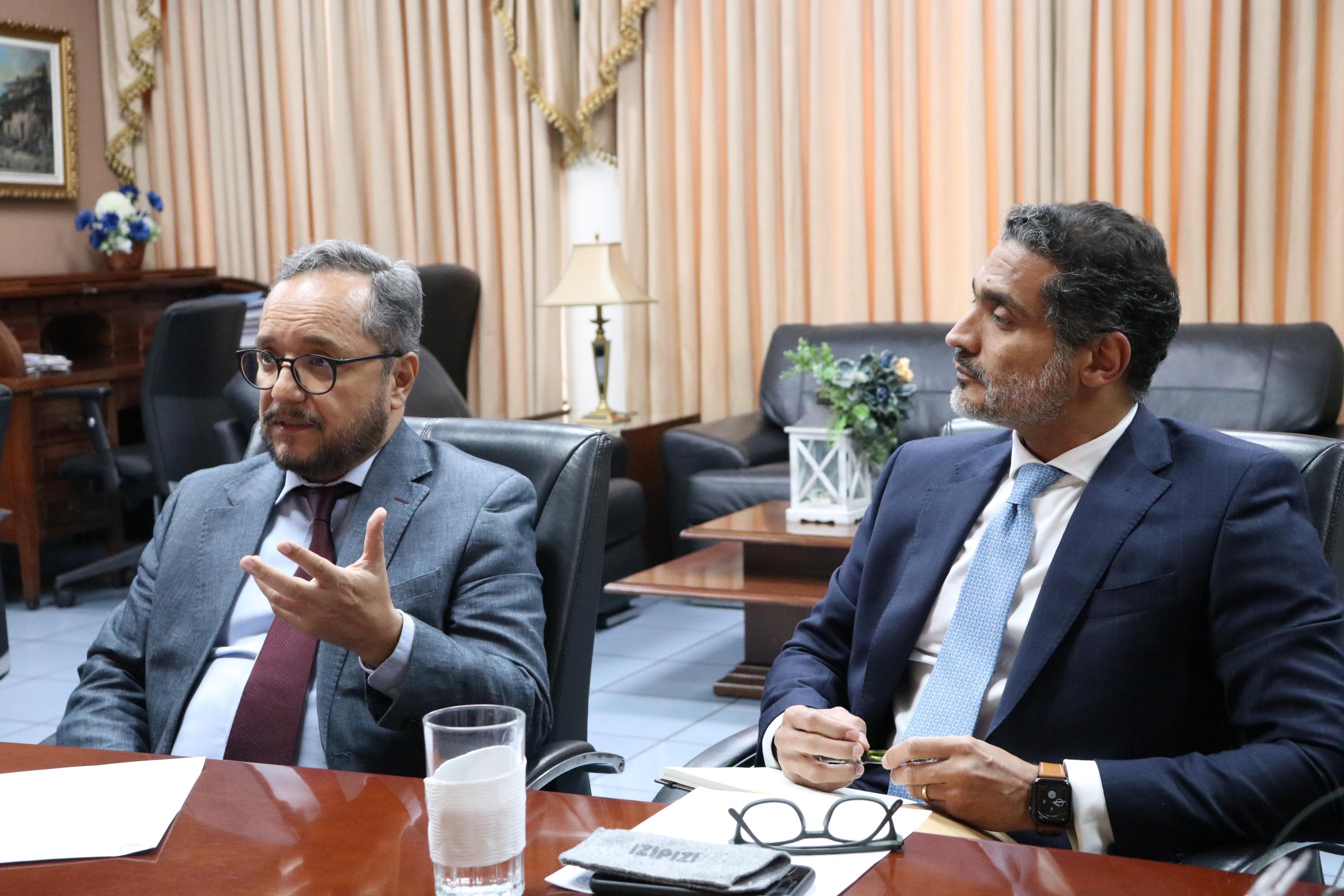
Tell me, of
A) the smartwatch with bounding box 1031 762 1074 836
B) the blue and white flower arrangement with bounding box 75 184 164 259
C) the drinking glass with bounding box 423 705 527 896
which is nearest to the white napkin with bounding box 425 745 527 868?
the drinking glass with bounding box 423 705 527 896

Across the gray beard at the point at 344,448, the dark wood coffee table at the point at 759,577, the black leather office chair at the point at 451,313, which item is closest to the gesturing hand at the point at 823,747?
the gray beard at the point at 344,448

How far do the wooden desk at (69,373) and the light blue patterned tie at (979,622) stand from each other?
155 inches

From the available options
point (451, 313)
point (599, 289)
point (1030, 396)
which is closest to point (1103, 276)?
point (1030, 396)

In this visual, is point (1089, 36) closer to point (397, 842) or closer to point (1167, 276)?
point (1167, 276)

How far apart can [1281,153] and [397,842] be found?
4.44 m

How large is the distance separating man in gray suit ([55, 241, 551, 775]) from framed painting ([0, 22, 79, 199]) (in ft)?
15.4

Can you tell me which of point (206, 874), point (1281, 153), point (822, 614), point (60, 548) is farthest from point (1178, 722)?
point (60, 548)

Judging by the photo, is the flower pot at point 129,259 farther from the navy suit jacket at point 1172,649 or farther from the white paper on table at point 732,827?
the white paper on table at point 732,827

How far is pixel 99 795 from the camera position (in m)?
1.27

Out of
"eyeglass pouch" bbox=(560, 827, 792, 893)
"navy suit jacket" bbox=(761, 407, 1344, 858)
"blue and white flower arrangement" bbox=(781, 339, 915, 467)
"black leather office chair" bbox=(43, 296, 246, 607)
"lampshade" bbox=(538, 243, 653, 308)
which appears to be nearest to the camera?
"eyeglass pouch" bbox=(560, 827, 792, 893)

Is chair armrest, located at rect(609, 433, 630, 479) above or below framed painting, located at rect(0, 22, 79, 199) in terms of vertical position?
below

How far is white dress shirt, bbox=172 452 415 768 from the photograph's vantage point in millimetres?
1729

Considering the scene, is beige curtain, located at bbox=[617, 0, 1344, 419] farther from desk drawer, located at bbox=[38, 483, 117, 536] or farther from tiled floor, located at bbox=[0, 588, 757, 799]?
desk drawer, located at bbox=[38, 483, 117, 536]

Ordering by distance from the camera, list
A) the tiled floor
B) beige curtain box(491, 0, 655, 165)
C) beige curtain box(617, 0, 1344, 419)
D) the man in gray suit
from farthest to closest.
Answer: beige curtain box(491, 0, 655, 165) → beige curtain box(617, 0, 1344, 419) → the tiled floor → the man in gray suit
